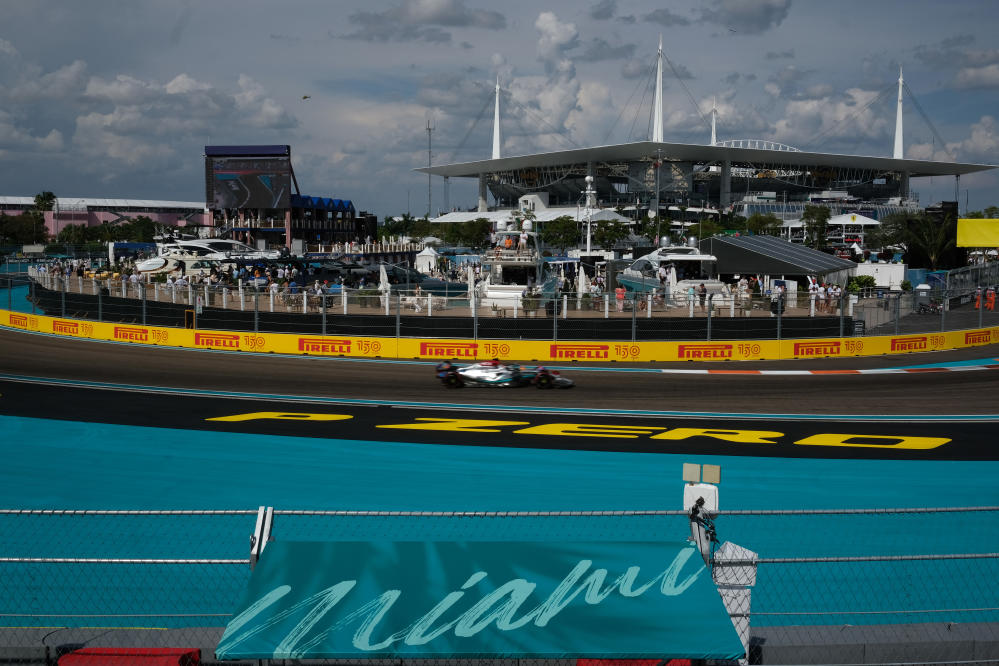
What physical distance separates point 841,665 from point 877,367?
22992 millimetres

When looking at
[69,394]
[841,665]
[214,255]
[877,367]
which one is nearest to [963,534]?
[841,665]

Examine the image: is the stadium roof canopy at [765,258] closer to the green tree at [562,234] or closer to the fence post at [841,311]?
the fence post at [841,311]

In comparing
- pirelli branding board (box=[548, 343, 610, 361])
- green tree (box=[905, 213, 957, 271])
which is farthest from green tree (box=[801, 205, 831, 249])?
pirelli branding board (box=[548, 343, 610, 361])

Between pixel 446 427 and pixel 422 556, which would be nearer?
pixel 422 556

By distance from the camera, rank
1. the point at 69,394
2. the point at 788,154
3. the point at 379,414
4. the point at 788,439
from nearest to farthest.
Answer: the point at 788,439
the point at 379,414
the point at 69,394
the point at 788,154

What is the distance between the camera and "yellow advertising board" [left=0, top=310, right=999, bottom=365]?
29031 mm

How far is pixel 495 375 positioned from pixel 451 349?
5.75m

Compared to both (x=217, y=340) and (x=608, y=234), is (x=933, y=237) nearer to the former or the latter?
(x=608, y=234)

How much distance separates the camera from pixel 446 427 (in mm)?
19453

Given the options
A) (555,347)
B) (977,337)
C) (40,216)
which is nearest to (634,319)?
(555,347)

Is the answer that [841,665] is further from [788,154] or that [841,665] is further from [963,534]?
[788,154]

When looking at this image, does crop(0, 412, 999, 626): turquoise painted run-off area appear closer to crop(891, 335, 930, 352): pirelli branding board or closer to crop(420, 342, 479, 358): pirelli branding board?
crop(420, 342, 479, 358): pirelli branding board

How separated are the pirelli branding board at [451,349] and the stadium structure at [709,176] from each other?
106 metres

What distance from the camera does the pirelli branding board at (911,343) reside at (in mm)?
31125
